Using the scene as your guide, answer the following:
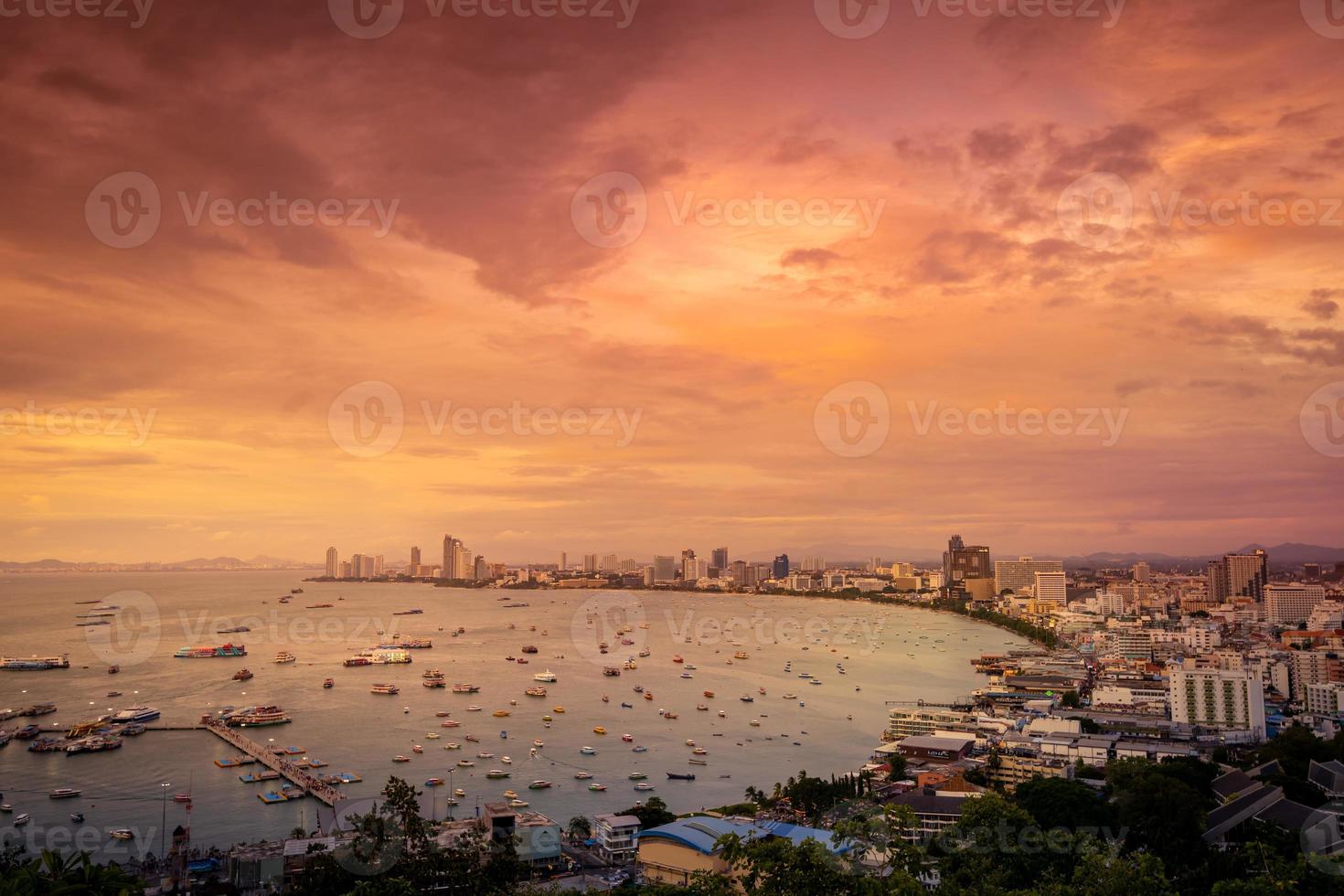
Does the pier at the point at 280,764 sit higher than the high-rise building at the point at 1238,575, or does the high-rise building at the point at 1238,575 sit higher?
the high-rise building at the point at 1238,575

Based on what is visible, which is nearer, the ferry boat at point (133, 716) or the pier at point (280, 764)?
the pier at point (280, 764)

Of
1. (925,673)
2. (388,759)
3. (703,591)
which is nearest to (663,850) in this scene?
(388,759)

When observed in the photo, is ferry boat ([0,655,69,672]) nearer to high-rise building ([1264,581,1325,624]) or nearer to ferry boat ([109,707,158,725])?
ferry boat ([109,707,158,725])

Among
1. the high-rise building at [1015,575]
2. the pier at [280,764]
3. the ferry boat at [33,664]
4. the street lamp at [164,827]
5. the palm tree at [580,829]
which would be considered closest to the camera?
the street lamp at [164,827]

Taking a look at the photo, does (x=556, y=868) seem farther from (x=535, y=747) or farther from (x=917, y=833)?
(x=535, y=747)

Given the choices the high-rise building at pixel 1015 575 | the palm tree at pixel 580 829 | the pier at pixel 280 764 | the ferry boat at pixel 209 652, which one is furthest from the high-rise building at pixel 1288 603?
the ferry boat at pixel 209 652

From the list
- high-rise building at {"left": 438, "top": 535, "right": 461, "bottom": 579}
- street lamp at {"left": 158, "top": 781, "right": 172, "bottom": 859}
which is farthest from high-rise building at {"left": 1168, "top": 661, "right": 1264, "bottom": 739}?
high-rise building at {"left": 438, "top": 535, "right": 461, "bottom": 579}

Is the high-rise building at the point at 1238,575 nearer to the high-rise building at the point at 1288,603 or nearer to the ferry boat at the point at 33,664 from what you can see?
the high-rise building at the point at 1288,603
